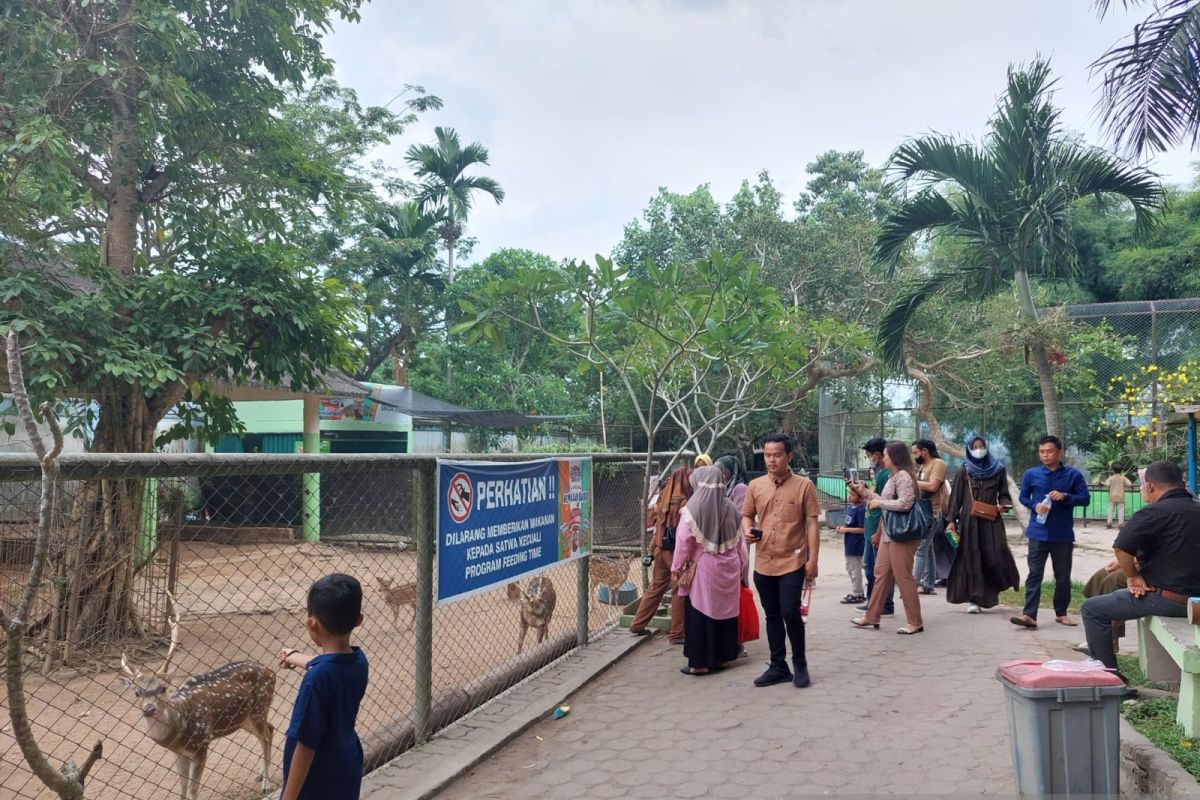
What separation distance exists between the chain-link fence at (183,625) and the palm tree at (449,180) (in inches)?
677

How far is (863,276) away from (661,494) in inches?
592

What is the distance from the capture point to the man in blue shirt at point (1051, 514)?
682 centimetres

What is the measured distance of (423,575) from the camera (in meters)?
4.30

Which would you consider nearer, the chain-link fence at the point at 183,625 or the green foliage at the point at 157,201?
the chain-link fence at the point at 183,625

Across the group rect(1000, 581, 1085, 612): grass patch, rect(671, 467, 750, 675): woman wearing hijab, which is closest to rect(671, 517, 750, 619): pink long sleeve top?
rect(671, 467, 750, 675): woman wearing hijab

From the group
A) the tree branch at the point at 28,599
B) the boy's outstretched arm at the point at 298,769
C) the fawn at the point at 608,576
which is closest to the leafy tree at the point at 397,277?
the fawn at the point at 608,576

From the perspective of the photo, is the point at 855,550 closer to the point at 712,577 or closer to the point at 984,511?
the point at 984,511

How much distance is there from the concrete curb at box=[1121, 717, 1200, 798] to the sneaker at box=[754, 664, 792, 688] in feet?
6.58

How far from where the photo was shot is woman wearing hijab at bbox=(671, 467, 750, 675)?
590 cm

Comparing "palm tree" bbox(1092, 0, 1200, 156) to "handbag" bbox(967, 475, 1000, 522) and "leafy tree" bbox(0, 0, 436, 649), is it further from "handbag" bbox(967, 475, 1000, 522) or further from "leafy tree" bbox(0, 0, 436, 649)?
"leafy tree" bbox(0, 0, 436, 649)

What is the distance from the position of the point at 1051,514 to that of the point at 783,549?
288 centimetres

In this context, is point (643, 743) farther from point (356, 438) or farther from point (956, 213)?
point (356, 438)

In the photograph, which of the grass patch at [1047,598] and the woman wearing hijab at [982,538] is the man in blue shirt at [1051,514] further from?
the grass patch at [1047,598]

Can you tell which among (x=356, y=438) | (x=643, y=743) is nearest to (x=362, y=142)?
(x=356, y=438)
